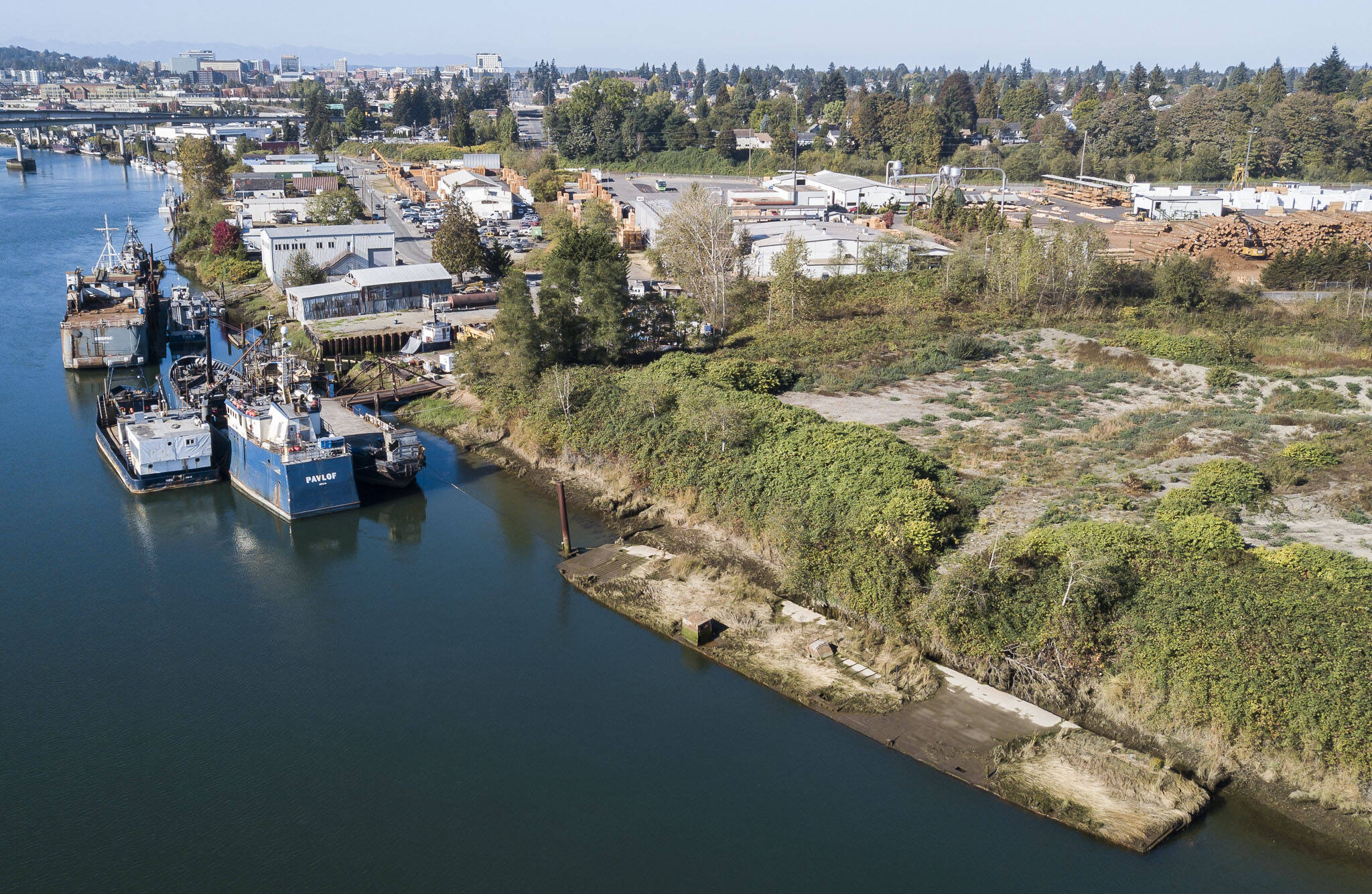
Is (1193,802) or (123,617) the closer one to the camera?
(1193,802)

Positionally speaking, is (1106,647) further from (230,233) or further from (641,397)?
(230,233)

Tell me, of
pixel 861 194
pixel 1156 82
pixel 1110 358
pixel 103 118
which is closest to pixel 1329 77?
pixel 1156 82

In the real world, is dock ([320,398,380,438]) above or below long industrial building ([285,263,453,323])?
below

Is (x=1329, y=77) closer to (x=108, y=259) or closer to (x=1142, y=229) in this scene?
(x=1142, y=229)

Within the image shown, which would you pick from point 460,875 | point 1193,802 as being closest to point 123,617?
point 460,875

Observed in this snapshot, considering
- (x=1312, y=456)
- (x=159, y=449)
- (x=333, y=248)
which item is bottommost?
(x=159, y=449)

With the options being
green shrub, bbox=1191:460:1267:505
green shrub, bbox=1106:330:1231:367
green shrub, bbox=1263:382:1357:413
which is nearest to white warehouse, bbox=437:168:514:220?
green shrub, bbox=1106:330:1231:367

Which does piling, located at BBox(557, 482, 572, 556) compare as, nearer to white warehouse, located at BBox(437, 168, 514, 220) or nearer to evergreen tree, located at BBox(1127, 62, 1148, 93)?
white warehouse, located at BBox(437, 168, 514, 220)
